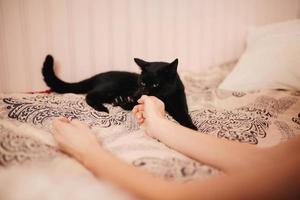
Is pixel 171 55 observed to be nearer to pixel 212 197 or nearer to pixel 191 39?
pixel 191 39

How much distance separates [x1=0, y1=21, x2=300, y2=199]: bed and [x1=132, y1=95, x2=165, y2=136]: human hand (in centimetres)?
3

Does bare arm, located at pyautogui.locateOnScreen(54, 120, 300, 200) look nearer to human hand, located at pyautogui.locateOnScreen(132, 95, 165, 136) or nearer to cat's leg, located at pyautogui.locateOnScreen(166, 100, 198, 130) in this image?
human hand, located at pyautogui.locateOnScreen(132, 95, 165, 136)

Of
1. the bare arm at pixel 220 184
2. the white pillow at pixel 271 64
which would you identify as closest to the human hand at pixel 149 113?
the bare arm at pixel 220 184

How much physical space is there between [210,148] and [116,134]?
0.27 metres

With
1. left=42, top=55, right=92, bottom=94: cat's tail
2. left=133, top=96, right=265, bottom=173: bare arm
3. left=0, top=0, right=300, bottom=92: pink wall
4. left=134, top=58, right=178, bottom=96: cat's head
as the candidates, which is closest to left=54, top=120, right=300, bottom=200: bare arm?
left=133, top=96, right=265, bottom=173: bare arm

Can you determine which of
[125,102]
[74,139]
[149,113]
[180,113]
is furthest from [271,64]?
[74,139]

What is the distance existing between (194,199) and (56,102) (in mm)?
737

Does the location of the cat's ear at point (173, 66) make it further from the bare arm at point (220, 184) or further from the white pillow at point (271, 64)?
the bare arm at point (220, 184)

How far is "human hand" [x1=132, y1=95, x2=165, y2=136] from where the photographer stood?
0.83 metres

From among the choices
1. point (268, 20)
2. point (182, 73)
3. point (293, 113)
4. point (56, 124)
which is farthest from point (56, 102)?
point (268, 20)

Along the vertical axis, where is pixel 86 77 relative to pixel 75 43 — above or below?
below

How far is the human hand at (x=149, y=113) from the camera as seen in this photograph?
0.83 metres

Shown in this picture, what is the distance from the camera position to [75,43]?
1.54 m

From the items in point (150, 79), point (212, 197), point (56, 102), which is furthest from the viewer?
point (150, 79)
